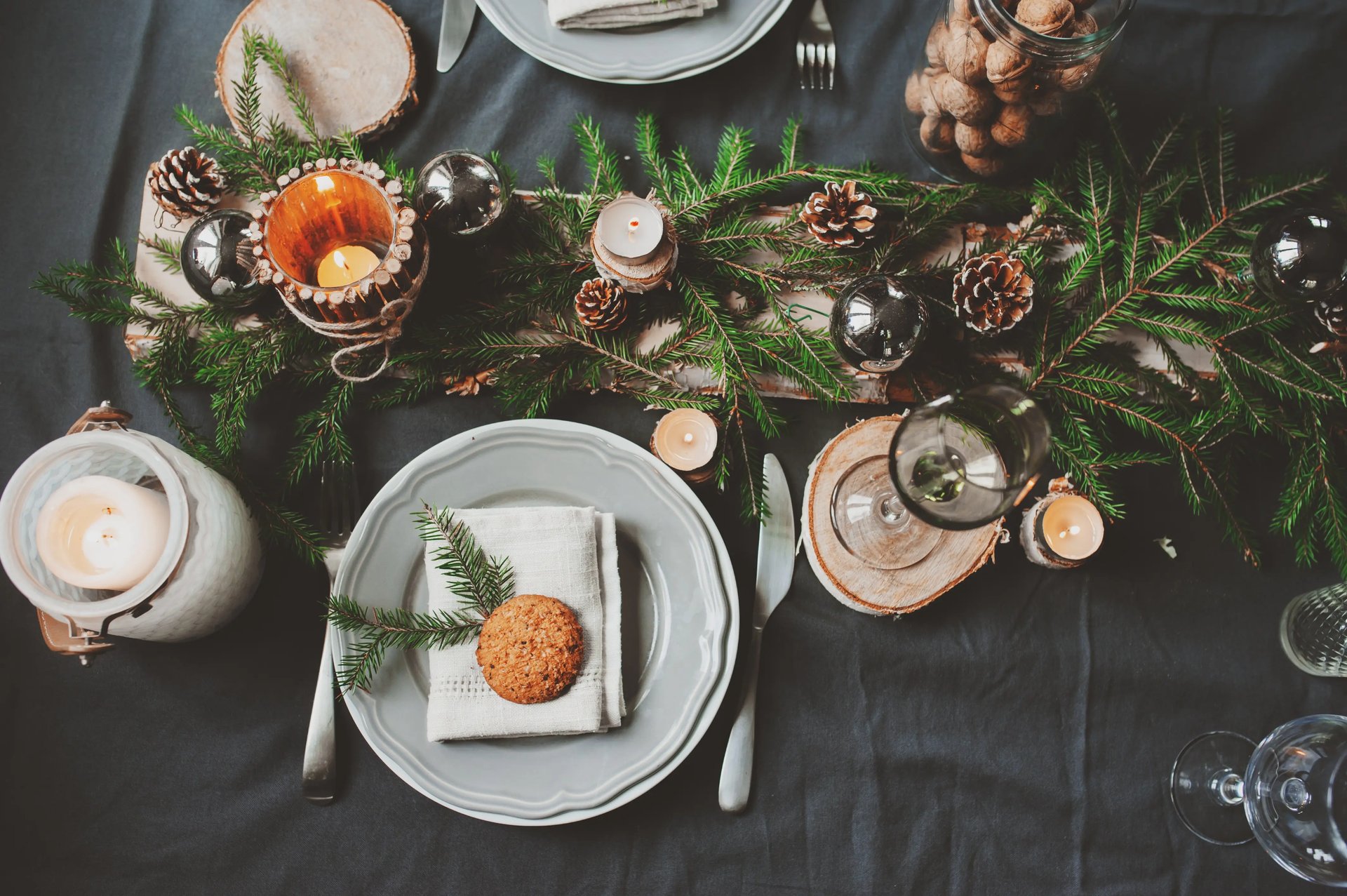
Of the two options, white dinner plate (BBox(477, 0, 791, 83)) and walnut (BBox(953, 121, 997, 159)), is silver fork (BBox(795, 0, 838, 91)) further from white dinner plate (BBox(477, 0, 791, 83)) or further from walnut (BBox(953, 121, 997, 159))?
walnut (BBox(953, 121, 997, 159))

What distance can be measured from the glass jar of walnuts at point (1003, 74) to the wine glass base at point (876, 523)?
37 centimetres

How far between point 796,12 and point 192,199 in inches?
29.8

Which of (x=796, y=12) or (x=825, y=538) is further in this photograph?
(x=796, y=12)

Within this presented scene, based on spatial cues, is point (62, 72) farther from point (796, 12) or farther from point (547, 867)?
point (547, 867)

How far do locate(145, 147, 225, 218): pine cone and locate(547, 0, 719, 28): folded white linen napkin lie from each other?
430mm

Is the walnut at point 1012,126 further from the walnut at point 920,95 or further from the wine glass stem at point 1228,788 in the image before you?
the wine glass stem at point 1228,788

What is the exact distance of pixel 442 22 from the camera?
1.02 m

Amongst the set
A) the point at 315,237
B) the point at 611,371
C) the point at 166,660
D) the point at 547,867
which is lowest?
the point at 547,867

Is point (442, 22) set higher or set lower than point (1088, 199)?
higher

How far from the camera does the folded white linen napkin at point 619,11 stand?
950mm

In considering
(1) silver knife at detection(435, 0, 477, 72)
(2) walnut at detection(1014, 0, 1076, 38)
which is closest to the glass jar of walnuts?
(2) walnut at detection(1014, 0, 1076, 38)

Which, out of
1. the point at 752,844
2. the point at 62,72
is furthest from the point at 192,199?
the point at 752,844

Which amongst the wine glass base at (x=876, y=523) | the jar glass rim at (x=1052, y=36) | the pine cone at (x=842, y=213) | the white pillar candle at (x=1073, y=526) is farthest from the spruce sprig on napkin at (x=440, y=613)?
the jar glass rim at (x=1052, y=36)

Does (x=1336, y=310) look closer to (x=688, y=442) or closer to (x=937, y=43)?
(x=937, y=43)
